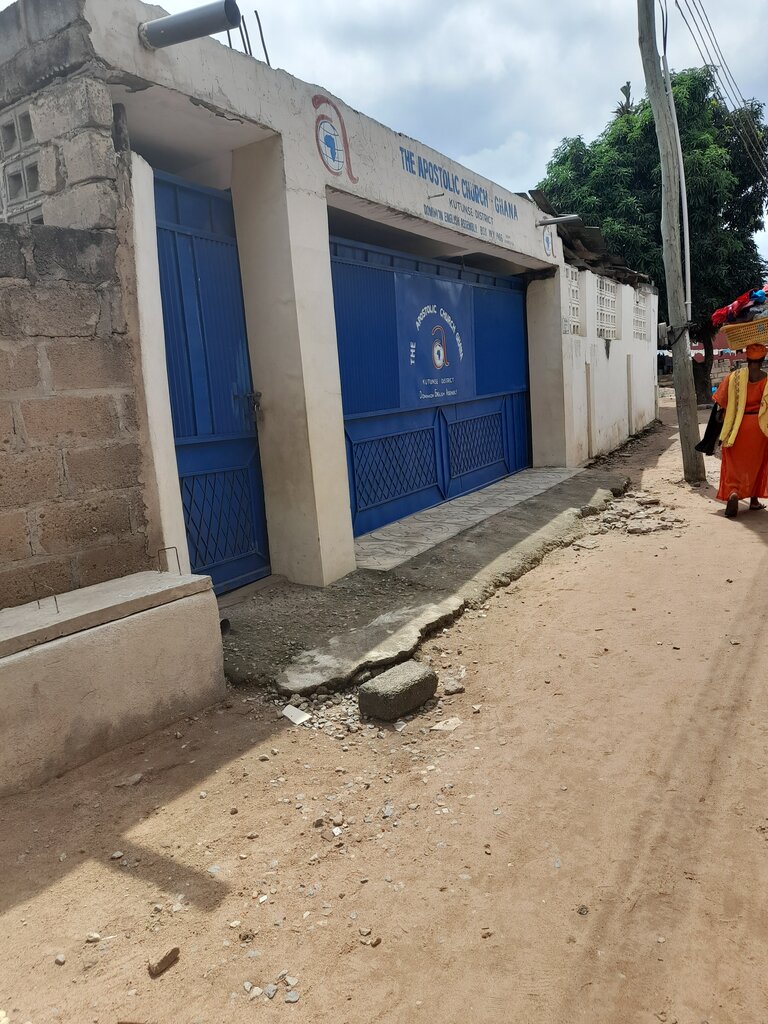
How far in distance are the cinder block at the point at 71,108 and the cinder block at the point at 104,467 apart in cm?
168

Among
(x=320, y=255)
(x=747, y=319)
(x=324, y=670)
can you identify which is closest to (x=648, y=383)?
(x=747, y=319)

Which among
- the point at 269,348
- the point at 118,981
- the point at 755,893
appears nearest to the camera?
the point at 118,981

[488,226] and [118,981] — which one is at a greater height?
[488,226]

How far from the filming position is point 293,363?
16.7ft

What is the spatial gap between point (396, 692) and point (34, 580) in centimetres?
182

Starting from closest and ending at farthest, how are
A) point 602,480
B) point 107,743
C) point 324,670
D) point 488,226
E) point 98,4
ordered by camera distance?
point 107,743
point 98,4
point 324,670
point 488,226
point 602,480

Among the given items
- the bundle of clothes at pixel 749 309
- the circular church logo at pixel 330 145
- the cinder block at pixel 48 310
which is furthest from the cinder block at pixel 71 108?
the bundle of clothes at pixel 749 309

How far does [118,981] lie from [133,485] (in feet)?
7.79

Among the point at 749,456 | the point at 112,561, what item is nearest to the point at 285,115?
the point at 112,561

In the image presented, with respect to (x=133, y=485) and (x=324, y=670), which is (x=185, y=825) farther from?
(x=133, y=485)

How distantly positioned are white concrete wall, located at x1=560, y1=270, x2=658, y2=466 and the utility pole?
1738 millimetres

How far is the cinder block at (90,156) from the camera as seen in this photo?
373cm

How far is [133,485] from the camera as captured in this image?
12.5 feet

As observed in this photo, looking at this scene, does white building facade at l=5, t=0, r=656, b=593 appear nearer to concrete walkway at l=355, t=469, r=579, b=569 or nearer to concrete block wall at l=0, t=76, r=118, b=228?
concrete block wall at l=0, t=76, r=118, b=228
